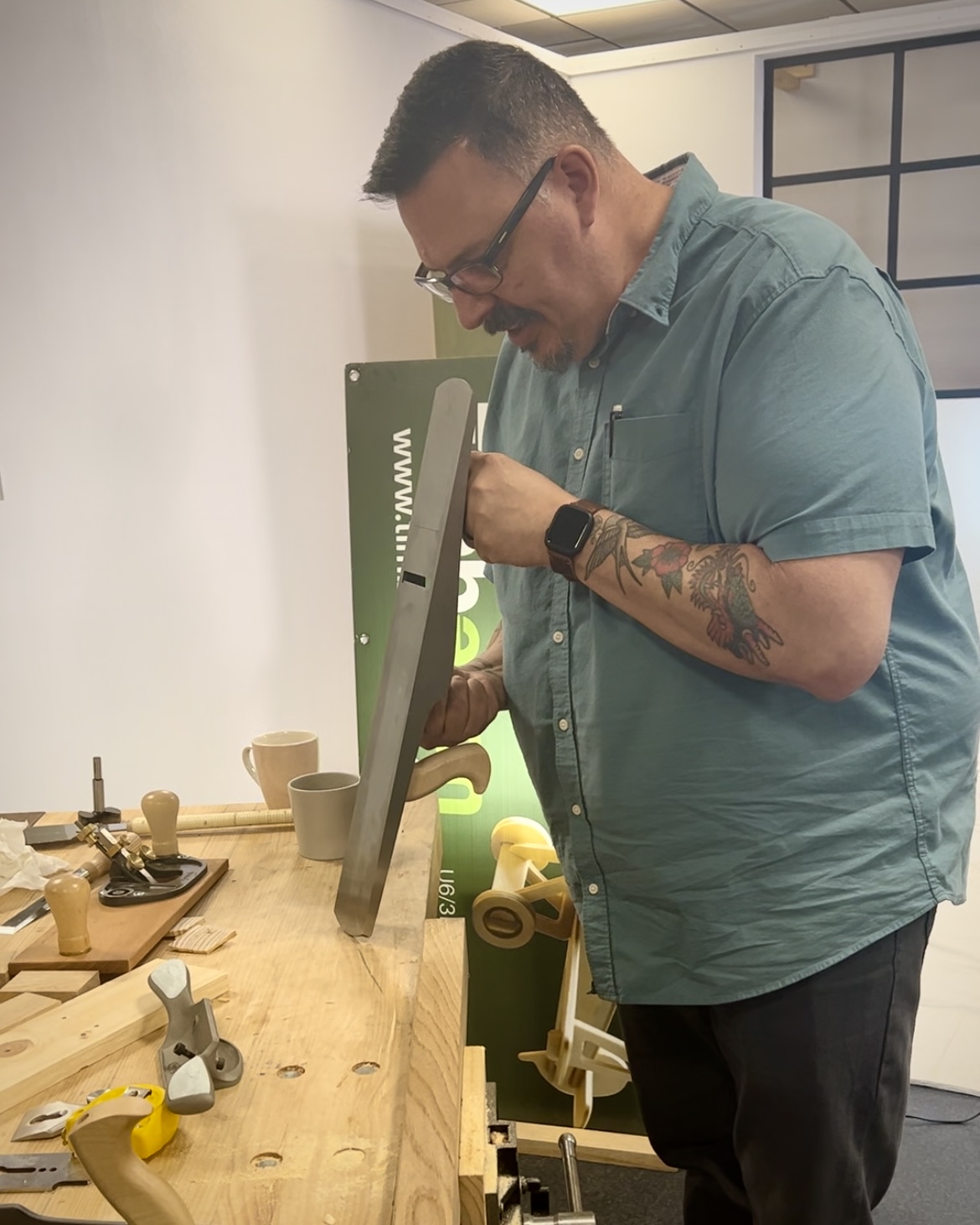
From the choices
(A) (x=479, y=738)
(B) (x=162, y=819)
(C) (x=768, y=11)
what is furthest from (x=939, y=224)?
(B) (x=162, y=819)

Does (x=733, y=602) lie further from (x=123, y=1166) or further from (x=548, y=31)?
(x=548, y=31)

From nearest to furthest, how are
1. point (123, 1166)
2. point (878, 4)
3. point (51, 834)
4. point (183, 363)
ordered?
point (123, 1166) → point (51, 834) → point (183, 363) → point (878, 4)

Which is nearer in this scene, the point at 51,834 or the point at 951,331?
the point at 51,834

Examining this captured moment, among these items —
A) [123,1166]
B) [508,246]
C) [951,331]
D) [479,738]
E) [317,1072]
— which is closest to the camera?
[123,1166]

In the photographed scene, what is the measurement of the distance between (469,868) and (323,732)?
0.65 m

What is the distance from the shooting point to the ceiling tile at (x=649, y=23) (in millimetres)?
2562

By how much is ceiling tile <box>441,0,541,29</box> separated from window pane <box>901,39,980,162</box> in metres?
0.92

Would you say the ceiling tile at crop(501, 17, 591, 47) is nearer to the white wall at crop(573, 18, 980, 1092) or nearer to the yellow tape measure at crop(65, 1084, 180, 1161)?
the white wall at crop(573, 18, 980, 1092)

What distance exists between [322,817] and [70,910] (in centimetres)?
32

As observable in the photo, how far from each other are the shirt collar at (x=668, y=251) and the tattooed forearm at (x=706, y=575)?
0.21m

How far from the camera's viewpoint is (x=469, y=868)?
6.62 ft

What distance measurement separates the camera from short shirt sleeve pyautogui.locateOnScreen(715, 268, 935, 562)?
2.80 feet

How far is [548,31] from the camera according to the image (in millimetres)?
2691

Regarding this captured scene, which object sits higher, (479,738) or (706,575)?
(706,575)
